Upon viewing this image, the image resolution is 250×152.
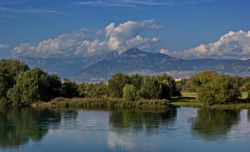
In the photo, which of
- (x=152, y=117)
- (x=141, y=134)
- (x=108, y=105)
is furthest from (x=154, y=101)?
(x=141, y=134)

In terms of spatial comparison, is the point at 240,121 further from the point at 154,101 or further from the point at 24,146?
the point at 24,146

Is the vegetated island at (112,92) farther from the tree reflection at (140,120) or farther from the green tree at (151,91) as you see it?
the tree reflection at (140,120)

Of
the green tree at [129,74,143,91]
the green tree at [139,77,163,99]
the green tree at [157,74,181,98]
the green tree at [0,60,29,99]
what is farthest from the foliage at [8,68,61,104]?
the green tree at [157,74,181,98]

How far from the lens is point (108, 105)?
100188 mm

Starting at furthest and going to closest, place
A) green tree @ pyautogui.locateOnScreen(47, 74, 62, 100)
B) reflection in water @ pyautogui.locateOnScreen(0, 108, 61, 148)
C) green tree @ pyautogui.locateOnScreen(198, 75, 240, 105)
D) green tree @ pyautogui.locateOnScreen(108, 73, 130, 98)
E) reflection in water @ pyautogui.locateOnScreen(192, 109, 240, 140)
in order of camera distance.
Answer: green tree @ pyautogui.locateOnScreen(108, 73, 130, 98), green tree @ pyautogui.locateOnScreen(47, 74, 62, 100), green tree @ pyautogui.locateOnScreen(198, 75, 240, 105), reflection in water @ pyautogui.locateOnScreen(192, 109, 240, 140), reflection in water @ pyautogui.locateOnScreen(0, 108, 61, 148)

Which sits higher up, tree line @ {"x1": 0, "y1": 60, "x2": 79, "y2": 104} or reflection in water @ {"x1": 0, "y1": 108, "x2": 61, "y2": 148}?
tree line @ {"x1": 0, "y1": 60, "x2": 79, "y2": 104}

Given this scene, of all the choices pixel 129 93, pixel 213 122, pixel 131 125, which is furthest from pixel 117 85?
pixel 131 125

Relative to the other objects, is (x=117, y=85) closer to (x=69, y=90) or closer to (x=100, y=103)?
(x=100, y=103)

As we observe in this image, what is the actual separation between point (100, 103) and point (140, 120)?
3071 cm

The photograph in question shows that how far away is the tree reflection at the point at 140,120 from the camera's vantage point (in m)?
62.9

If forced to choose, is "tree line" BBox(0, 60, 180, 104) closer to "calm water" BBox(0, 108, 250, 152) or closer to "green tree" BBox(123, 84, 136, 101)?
"green tree" BBox(123, 84, 136, 101)

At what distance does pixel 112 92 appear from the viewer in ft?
361

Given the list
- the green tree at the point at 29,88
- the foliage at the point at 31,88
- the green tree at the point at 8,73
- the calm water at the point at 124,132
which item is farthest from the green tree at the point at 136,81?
the calm water at the point at 124,132

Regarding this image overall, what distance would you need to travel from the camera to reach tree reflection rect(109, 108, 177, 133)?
206 ft
